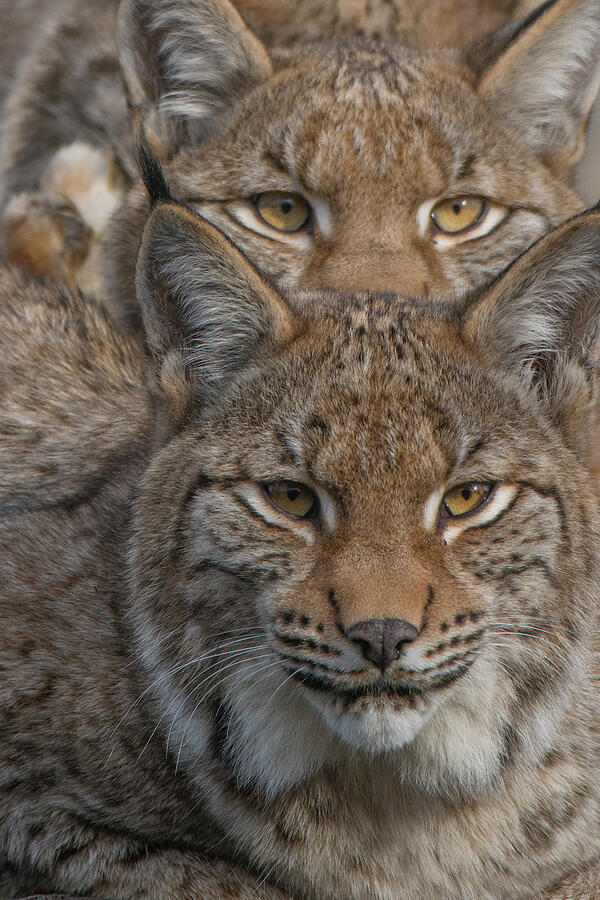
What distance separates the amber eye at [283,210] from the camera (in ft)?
15.5

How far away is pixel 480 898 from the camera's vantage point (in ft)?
11.3

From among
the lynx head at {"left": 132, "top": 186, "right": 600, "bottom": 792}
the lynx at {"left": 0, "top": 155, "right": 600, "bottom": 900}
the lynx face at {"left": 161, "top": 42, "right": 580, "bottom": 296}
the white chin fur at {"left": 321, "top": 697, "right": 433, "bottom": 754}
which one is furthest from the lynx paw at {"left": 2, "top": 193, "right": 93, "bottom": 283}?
the white chin fur at {"left": 321, "top": 697, "right": 433, "bottom": 754}

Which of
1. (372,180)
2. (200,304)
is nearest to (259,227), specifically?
(372,180)

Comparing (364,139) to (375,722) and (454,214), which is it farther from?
(375,722)

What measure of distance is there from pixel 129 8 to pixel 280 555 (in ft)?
9.14

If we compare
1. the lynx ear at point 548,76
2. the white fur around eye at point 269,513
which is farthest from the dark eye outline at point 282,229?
the white fur around eye at point 269,513

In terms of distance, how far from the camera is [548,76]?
4938 millimetres

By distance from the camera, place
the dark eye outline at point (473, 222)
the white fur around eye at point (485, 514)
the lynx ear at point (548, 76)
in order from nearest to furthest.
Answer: the white fur around eye at point (485, 514)
the dark eye outline at point (473, 222)
the lynx ear at point (548, 76)

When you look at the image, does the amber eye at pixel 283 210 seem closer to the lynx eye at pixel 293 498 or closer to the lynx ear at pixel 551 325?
the lynx ear at pixel 551 325

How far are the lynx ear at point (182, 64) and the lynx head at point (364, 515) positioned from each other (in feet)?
6.07

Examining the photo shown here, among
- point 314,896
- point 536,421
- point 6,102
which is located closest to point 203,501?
point 536,421

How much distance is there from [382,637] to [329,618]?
14cm

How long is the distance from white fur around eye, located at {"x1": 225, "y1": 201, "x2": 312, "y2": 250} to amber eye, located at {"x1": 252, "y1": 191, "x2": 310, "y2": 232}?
20 mm

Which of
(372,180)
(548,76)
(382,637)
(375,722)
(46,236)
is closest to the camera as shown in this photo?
(382,637)
